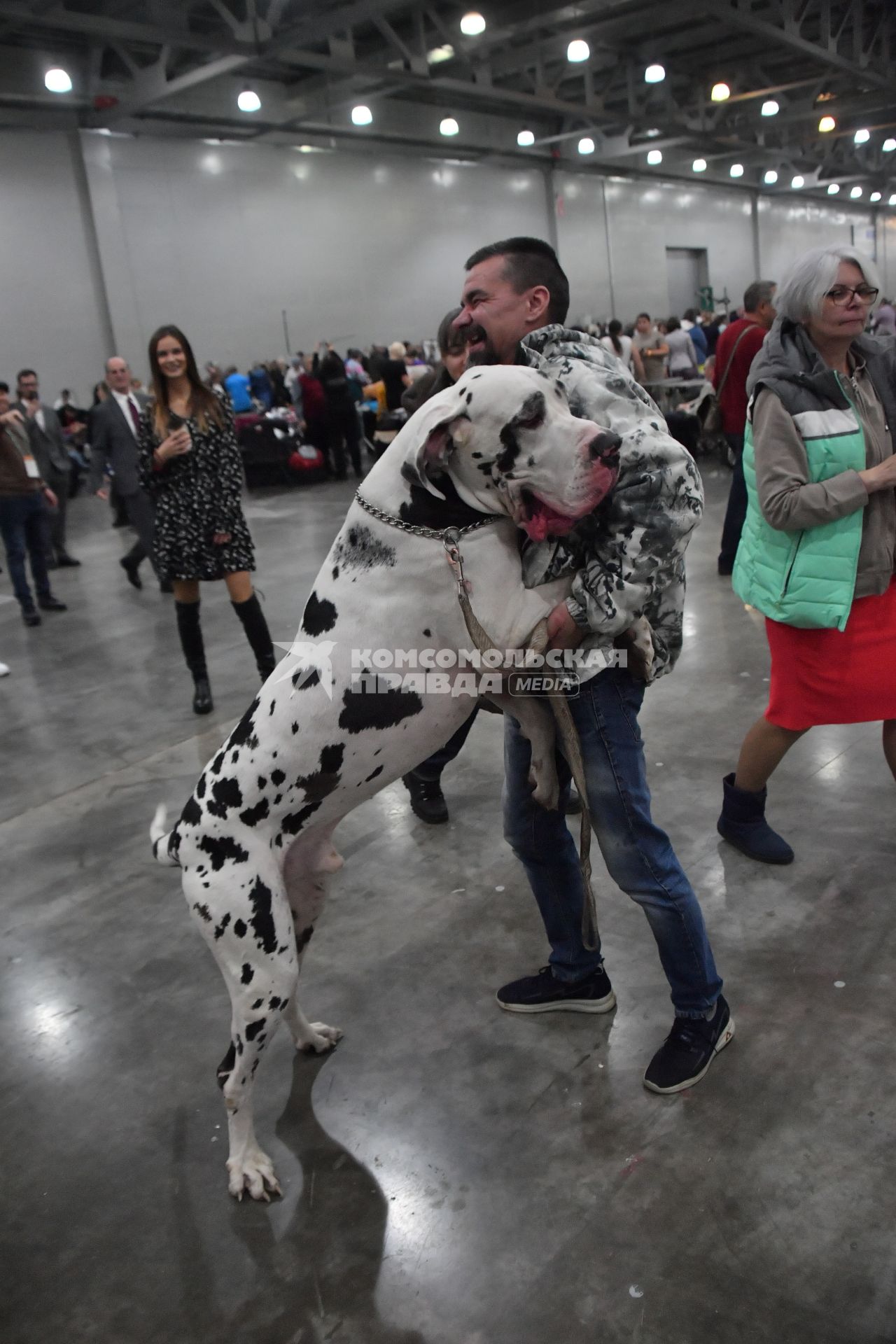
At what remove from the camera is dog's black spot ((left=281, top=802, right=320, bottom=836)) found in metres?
2.03

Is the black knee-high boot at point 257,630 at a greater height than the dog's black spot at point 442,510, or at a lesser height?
lesser

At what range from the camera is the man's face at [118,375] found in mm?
6945

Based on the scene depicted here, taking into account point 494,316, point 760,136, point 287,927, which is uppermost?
point 760,136

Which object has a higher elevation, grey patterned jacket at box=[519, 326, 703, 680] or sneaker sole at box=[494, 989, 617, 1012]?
grey patterned jacket at box=[519, 326, 703, 680]

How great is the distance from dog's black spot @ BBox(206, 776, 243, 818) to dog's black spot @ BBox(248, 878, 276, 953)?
16 cm

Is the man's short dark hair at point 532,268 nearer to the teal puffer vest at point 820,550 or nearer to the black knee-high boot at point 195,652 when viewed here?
the teal puffer vest at point 820,550

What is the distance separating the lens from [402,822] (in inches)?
151

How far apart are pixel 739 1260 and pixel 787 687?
1673 millimetres

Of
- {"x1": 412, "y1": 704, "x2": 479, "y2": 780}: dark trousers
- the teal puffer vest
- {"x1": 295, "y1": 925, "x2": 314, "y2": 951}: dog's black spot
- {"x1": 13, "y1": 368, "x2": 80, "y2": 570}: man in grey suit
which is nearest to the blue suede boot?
the teal puffer vest

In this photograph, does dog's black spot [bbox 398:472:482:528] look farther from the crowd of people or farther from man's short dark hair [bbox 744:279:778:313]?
man's short dark hair [bbox 744:279:778:313]

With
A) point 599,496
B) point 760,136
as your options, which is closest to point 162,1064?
point 599,496

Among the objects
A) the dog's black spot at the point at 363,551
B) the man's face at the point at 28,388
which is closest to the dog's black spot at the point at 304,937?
the dog's black spot at the point at 363,551

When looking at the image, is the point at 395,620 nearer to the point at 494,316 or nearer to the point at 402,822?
the point at 494,316

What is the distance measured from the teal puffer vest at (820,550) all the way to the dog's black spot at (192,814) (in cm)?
181
